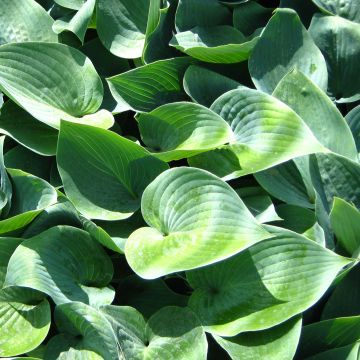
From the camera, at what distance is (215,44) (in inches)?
71.6

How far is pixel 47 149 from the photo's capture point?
1668 mm

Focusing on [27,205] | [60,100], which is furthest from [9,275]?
[60,100]

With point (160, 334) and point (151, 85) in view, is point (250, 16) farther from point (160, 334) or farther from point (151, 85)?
point (160, 334)

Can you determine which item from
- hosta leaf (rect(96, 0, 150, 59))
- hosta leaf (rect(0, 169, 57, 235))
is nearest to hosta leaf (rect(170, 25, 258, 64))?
hosta leaf (rect(96, 0, 150, 59))

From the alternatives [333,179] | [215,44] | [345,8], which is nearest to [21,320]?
[333,179]

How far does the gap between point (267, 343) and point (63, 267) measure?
1.52 feet

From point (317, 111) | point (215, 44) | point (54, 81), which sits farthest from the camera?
point (215, 44)

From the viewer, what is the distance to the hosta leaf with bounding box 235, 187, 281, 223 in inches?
59.3

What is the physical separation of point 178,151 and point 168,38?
18.8 inches

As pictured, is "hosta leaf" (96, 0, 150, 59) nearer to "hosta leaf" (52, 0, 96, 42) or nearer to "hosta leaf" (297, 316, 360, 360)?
"hosta leaf" (52, 0, 96, 42)

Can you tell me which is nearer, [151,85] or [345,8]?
[151,85]

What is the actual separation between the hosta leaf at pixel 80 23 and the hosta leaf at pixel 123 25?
1.4 inches

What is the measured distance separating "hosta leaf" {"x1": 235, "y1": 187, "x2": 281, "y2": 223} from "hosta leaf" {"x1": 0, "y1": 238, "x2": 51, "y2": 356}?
50cm

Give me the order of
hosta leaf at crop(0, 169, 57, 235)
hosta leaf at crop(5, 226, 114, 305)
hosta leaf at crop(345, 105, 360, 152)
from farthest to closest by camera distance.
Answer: hosta leaf at crop(345, 105, 360, 152) → hosta leaf at crop(0, 169, 57, 235) → hosta leaf at crop(5, 226, 114, 305)
